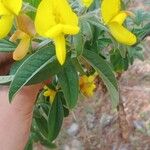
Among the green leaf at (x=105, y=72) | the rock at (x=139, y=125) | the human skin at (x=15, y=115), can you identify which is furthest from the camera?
the rock at (x=139, y=125)

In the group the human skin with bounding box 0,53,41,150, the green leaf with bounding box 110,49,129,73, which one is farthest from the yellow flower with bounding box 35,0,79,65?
the green leaf with bounding box 110,49,129,73

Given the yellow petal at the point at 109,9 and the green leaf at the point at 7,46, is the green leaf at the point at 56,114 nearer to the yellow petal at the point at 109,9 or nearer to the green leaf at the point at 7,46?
the green leaf at the point at 7,46

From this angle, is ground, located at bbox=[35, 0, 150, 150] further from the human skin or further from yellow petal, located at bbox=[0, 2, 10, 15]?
yellow petal, located at bbox=[0, 2, 10, 15]

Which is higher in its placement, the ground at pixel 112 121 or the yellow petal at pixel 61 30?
the yellow petal at pixel 61 30

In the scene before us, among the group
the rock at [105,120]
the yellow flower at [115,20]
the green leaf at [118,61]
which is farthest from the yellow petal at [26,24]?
the rock at [105,120]

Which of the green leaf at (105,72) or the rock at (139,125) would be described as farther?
the rock at (139,125)

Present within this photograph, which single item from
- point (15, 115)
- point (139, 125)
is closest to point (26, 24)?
point (15, 115)
